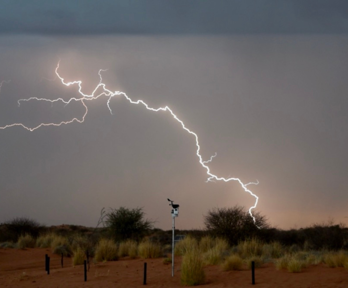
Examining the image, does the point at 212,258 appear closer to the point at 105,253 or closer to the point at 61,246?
the point at 105,253

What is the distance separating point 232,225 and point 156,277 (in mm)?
14045

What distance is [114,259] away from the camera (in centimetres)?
2517

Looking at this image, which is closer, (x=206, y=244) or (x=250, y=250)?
(x=250, y=250)

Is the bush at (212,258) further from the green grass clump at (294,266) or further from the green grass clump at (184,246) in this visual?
the green grass clump at (294,266)

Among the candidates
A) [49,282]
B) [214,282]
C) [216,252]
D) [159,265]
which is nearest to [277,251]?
[216,252]

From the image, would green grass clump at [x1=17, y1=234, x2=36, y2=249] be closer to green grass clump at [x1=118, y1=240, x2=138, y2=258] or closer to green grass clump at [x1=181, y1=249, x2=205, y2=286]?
green grass clump at [x1=118, y1=240, x2=138, y2=258]

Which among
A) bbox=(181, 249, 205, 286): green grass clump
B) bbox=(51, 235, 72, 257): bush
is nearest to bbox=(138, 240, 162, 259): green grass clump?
bbox=(51, 235, 72, 257): bush

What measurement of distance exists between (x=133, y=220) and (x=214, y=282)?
2027cm

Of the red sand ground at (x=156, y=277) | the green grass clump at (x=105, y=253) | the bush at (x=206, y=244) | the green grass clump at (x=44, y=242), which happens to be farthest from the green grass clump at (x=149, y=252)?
the green grass clump at (x=44, y=242)

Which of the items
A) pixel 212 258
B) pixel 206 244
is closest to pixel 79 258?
pixel 212 258

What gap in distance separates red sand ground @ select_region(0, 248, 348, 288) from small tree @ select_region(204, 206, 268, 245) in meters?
8.45

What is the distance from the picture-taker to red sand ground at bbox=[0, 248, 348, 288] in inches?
647

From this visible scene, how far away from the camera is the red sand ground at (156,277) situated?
16422 mm

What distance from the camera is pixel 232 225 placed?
104 feet
